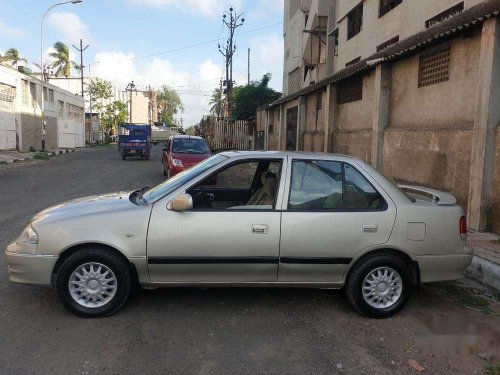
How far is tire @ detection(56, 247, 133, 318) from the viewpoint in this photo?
13.5 feet

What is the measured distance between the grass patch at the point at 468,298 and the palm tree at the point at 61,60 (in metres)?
67.2

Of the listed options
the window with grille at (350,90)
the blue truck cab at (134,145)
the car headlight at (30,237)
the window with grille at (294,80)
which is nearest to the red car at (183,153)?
the window with grille at (350,90)

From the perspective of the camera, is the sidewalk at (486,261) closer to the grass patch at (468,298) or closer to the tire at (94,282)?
the grass patch at (468,298)

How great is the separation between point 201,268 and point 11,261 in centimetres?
173

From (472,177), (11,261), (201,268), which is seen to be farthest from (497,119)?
(11,261)

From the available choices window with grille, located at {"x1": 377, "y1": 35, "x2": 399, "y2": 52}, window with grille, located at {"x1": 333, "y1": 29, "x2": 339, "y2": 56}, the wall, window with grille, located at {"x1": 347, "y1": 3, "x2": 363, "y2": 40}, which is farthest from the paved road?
window with grille, located at {"x1": 333, "y1": 29, "x2": 339, "y2": 56}

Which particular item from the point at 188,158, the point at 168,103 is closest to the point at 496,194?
the point at 188,158

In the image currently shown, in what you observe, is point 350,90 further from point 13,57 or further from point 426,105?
point 13,57

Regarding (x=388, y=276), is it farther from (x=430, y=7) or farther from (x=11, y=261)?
(x=430, y=7)

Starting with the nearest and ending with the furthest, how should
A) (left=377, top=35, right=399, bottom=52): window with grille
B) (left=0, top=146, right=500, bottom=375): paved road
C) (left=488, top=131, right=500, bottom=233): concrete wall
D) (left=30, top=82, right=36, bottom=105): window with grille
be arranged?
(left=0, top=146, right=500, bottom=375): paved road < (left=488, top=131, right=500, bottom=233): concrete wall < (left=377, top=35, right=399, bottom=52): window with grille < (left=30, top=82, right=36, bottom=105): window with grille

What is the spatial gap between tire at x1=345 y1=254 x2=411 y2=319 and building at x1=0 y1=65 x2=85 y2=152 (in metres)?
28.3

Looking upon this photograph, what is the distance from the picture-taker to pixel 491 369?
3.50 m

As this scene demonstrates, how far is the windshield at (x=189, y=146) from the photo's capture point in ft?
52.5

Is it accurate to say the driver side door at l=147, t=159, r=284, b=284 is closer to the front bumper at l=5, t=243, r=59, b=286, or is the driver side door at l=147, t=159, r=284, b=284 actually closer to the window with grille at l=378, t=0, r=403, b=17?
the front bumper at l=5, t=243, r=59, b=286
